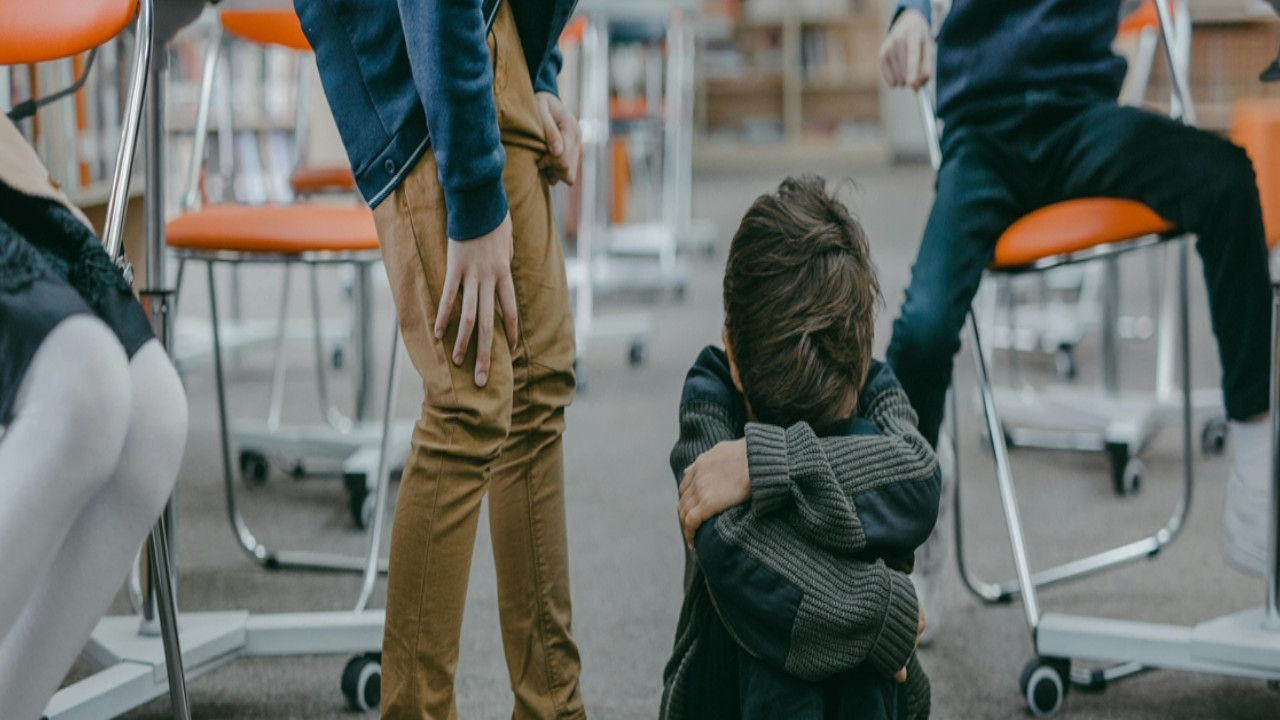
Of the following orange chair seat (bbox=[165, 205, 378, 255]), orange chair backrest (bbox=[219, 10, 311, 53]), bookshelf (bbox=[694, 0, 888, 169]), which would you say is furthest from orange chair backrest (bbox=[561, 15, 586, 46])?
bookshelf (bbox=[694, 0, 888, 169])

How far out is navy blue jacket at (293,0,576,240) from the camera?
0.91 meters

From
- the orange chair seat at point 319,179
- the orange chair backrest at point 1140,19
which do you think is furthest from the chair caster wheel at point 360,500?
the orange chair backrest at point 1140,19

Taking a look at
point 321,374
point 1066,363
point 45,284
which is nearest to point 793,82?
point 1066,363

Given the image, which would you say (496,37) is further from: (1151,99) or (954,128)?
(1151,99)

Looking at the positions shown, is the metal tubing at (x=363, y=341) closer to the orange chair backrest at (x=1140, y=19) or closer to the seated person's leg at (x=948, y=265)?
the seated person's leg at (x=948, y=265)

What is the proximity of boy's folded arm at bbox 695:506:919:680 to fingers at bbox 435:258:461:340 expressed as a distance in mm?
266

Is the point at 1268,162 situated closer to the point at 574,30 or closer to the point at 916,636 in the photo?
the point at 916,636

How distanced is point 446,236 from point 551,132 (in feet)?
0.55

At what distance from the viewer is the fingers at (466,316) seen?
38.1 inches

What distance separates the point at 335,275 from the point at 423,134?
4201 mm

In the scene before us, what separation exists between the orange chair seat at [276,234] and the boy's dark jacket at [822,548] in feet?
2.45

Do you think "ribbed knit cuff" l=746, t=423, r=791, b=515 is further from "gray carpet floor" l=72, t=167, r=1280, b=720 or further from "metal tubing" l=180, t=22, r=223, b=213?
"metal tubing" l=180, t=22, r=223, b=213

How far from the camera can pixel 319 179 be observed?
239cm

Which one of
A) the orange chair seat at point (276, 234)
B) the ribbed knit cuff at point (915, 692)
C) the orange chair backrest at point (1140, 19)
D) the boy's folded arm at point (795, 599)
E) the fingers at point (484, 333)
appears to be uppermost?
the orange chair backrest at point (1140, 19)
